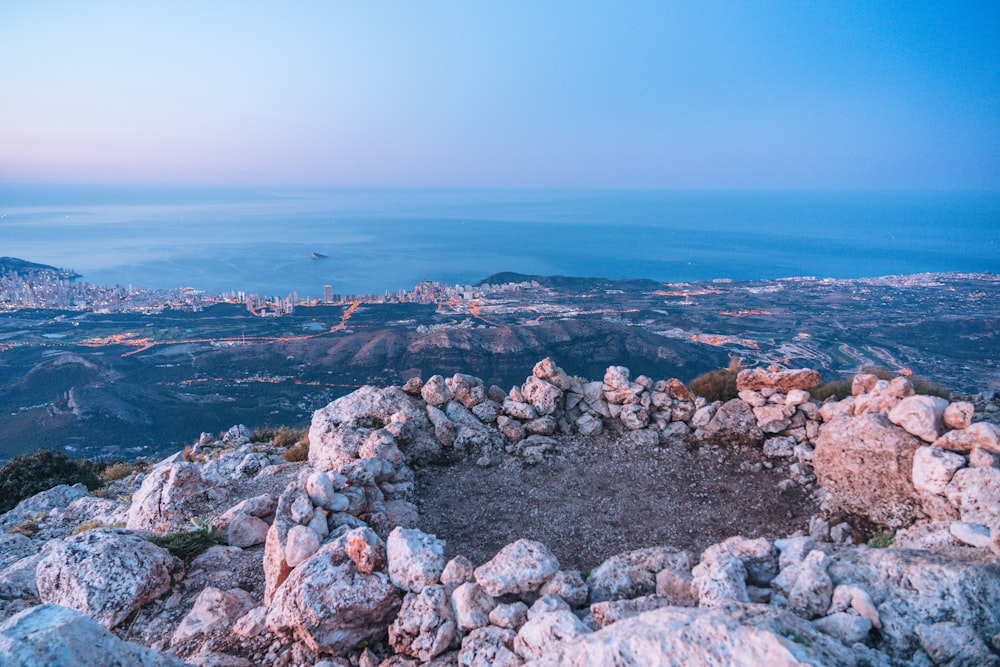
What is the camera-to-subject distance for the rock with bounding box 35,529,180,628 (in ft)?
16.9

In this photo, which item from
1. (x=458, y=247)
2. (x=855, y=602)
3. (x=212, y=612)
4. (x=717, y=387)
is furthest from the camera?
(x=458, y=247)

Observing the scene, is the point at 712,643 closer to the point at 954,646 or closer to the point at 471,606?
the point at 954,646

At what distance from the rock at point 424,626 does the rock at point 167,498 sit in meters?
4.48

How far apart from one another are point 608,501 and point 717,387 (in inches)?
193

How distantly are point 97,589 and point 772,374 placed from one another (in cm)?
1092

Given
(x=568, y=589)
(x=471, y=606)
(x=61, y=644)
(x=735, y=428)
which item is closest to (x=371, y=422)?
(x=471, y=606)

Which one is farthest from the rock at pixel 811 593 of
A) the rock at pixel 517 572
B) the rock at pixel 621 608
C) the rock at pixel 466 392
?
the rock at pixel 466 392

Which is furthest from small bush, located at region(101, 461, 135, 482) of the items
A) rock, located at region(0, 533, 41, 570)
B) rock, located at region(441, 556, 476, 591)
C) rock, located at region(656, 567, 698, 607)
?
rock, located at region(656, 567, 698, 607)

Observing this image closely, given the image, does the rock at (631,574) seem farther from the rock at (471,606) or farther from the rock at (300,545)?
the rock at (300,545)

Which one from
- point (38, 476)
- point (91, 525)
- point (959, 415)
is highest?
point (959, 415)

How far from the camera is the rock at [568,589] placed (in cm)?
471

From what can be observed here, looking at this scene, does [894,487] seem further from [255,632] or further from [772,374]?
[255,632]

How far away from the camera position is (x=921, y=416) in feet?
25.4

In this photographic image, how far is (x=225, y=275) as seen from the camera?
71.4 m
